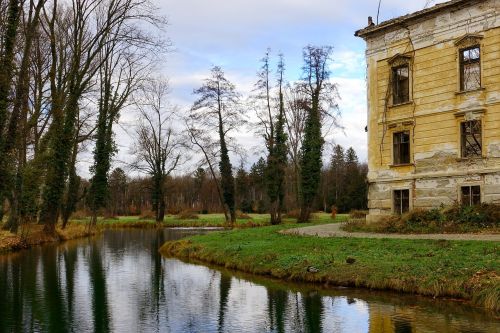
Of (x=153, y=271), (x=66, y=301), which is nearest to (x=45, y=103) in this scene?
(x=153, y=271)

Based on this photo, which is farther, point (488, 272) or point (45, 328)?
point (488, 272)

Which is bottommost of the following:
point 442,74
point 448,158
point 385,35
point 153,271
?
point 153,271

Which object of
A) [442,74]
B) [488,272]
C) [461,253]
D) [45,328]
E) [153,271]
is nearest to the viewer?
[45,328]

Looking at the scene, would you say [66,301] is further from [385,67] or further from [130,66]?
[130,66]

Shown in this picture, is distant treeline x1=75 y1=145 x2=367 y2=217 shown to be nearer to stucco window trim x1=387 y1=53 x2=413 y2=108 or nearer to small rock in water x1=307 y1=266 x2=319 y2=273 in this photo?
stucco window trim x1=387 y1=53 x2=413 y2=108

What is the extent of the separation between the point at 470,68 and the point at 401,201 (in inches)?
259

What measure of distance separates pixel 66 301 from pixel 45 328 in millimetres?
2971

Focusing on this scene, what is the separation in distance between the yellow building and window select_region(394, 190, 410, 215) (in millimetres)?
47

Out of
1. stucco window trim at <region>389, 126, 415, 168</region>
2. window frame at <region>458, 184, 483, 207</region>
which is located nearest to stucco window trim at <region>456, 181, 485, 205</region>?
window frame at <region>458, 184, 483, 207</region>

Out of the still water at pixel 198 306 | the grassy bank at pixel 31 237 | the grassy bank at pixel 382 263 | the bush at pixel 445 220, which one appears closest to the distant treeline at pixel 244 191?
the grassy bank at pixel 31 237

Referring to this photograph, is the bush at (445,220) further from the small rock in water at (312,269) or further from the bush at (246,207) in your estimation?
the bush at (246,207)

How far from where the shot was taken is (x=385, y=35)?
24531 mm

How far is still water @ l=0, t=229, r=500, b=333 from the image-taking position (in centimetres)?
992

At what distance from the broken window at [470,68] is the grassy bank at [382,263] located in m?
8.45
